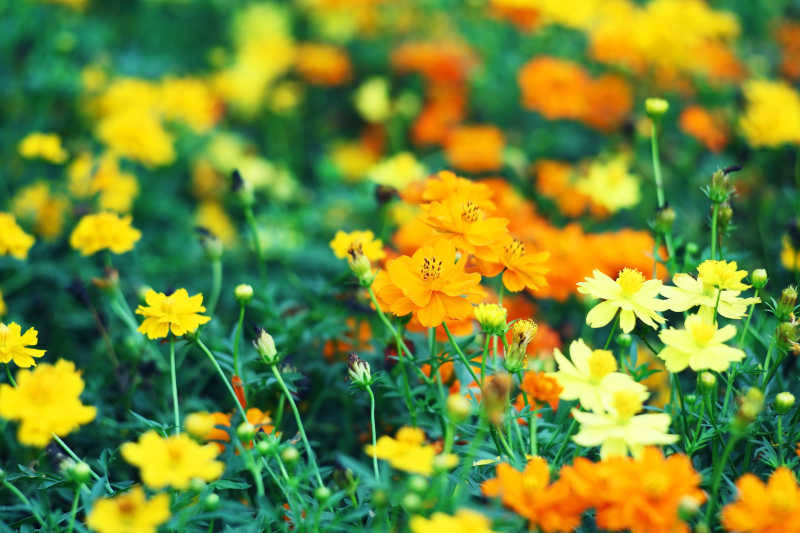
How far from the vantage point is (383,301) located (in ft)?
4.09

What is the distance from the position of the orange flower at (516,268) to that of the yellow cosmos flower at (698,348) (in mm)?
254

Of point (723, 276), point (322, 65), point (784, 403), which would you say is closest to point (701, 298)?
point (723, 276)

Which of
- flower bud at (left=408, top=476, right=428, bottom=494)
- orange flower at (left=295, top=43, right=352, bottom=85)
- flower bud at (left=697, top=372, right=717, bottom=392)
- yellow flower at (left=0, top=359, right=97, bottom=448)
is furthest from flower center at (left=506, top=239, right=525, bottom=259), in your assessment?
orange flower at (left=295, top=43, right=352, bottom=85)

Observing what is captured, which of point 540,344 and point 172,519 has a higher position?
point 172,519

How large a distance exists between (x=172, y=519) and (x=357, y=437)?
0.58 metres

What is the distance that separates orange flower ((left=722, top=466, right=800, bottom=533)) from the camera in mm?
845

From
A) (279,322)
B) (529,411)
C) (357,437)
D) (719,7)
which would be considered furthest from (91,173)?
(719,7)

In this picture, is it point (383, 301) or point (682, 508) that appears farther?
point (383, 301)

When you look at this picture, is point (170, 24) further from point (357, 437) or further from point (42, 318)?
point (357, 437)

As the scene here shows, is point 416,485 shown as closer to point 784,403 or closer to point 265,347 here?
point 265,347

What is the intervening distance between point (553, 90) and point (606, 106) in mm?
270

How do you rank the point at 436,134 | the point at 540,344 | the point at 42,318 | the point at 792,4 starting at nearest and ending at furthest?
→ the point at 540,344, the point at 42,318, the point at 436,134, the point at 792,4

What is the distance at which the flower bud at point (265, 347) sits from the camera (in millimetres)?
1139

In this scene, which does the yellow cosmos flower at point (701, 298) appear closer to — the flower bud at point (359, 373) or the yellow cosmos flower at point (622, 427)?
the yellow cosmos flower at point (622, 427)
